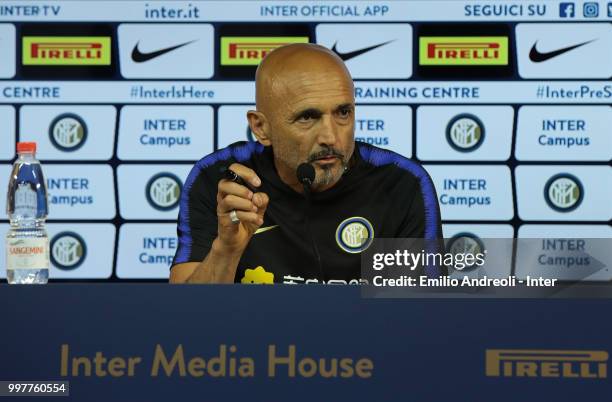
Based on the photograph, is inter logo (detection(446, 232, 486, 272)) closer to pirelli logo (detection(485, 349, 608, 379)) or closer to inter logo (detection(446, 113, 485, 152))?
pirelli logo (detection(485, 349, 608, 379))

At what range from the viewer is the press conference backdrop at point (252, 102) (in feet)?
Result: 11.1

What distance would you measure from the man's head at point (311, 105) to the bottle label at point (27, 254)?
72 centimetres

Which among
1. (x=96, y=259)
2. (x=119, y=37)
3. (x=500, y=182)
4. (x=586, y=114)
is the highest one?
(x=119, y=37)

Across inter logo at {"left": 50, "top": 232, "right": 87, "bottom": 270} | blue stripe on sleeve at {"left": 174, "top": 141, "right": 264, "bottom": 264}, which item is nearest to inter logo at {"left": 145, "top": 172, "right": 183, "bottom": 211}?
inter logo at {"left": 50, "top": 232, "right": 87, "bottom": 270}

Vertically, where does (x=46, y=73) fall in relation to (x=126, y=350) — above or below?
above

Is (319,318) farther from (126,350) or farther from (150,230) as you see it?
(150,230)

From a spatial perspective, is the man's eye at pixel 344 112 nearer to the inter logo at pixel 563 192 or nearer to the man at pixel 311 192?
the man at pixel 311 192

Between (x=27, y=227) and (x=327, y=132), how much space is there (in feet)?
2.22

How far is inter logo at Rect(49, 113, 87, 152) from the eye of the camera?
3.46m

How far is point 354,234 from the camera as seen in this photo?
82.9 inches

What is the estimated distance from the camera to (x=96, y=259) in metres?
3.46

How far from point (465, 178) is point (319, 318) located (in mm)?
2195

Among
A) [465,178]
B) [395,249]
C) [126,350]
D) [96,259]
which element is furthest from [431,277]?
[96,259]

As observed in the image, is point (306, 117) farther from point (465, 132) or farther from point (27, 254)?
point (465, 132)
